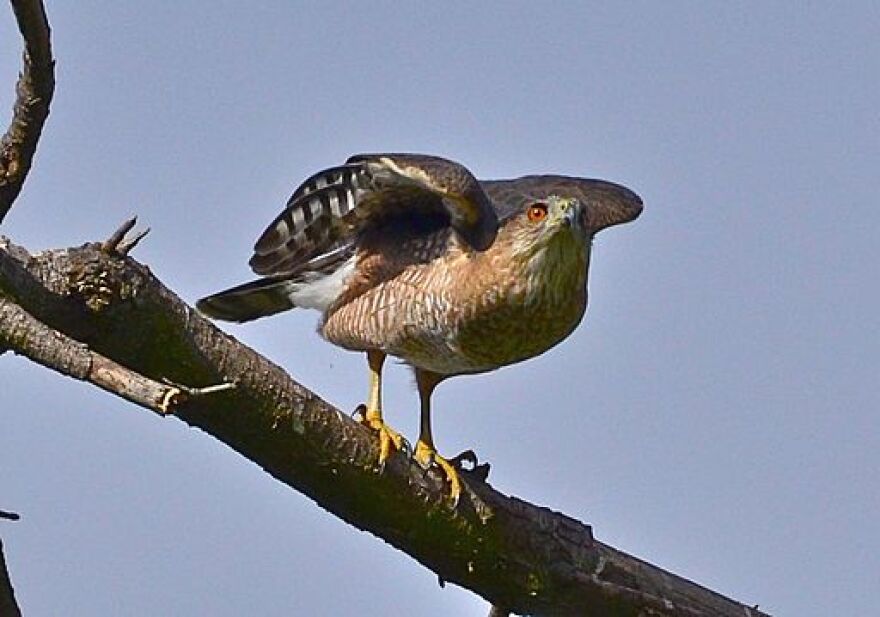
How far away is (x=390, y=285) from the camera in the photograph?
8016 millimetres

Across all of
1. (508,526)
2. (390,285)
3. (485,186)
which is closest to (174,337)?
(508,526)

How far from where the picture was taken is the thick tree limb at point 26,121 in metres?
4.52

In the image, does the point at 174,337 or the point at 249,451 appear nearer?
the point at 174,337

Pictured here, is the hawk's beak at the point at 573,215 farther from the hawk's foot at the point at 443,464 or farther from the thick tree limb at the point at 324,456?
the thick tree limb at the point at 324,456

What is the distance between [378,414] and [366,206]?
1058 mm

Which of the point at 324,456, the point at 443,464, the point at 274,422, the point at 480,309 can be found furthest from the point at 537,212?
the point at 274,422

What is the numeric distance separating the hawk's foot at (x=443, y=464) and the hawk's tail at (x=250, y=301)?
117 cm

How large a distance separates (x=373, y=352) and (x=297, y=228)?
2.16ft

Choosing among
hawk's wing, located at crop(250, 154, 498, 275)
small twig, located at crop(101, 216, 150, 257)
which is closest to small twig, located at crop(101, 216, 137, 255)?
small twig, located at crop(101, 216, 150, 257)

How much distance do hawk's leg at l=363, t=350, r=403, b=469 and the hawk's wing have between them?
564mm

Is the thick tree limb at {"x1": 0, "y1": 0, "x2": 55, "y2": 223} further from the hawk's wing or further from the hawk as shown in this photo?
the hawk's wing

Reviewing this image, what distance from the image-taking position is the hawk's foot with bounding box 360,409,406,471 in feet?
19.6

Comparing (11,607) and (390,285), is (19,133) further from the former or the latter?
(390,285)

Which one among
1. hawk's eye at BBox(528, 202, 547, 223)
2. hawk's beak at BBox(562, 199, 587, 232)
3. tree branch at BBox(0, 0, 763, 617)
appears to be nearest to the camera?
tree branch at BBox(0, 0, 763, 617)
